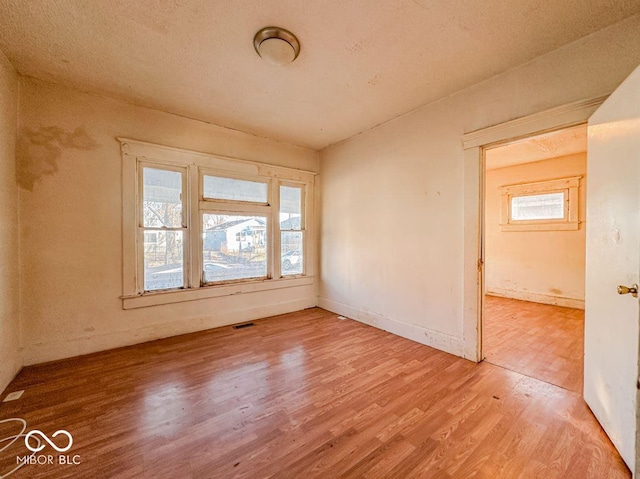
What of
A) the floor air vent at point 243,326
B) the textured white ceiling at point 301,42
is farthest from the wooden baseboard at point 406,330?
the textured white ceiling at point 301,42

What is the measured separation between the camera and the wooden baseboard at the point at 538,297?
4504mm

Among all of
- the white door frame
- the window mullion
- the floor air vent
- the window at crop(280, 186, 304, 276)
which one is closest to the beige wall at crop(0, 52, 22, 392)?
Result: the window mullion

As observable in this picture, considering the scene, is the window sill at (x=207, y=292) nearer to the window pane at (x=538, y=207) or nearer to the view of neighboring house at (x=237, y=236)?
the view of neighboring house at (x=237, y=236)

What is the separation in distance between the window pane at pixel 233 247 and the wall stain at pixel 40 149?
1517 mm

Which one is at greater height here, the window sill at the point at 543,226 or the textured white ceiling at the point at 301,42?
the textured white ceiling at the point at 301,42

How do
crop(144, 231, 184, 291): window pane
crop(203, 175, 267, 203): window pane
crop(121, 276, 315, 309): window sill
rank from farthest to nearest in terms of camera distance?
crop(203, 175, 267, 203): window pane < crop(144, 231, 184, 291): window pane < crop(121, 276, 315, 309): window sill

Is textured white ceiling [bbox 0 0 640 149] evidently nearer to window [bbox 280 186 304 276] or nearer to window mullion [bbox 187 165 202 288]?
window mullion [bbox 187 165 202 288]

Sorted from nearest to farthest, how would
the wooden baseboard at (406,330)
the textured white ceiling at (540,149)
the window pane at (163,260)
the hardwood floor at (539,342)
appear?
the hardwood floor at (539,342)
the wooden baseboard at (406,330)
the window pane at (163,260)
the textured white ceiling at (540,149)

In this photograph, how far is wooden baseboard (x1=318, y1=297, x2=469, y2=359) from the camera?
9.07ft

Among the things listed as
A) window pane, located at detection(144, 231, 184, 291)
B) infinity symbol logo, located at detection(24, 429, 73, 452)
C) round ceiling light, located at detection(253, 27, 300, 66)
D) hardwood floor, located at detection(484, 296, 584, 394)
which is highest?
round ceiling light, located at detection(253, 27, 300, 66)

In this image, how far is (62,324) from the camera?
105 inches

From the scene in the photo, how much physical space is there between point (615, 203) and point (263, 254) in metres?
3.77

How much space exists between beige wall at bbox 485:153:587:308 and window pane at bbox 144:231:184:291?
241 inches

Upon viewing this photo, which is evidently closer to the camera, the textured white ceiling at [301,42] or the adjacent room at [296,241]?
the adjacent room at [296,241]
